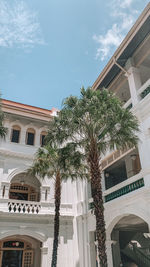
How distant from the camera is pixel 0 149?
17.2 meters

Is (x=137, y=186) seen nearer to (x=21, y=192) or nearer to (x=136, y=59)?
(x=136, y=59)

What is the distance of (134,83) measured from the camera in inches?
564

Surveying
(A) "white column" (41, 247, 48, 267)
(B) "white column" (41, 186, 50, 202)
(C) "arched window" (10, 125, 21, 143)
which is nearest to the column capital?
(A) "white column" (41, 247, 48, 267)

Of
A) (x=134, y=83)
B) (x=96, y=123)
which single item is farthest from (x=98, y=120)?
(x=134, y=83)

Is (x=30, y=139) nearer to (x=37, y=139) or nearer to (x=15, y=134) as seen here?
(x=37, y=139)

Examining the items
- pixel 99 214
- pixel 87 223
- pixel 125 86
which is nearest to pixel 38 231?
pixel 87 223

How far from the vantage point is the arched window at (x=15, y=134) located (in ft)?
61.5

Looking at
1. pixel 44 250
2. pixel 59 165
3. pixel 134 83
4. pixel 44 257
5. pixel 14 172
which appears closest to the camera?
pixel 59 165

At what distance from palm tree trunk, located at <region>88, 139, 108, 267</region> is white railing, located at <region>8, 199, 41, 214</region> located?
7.83 metres

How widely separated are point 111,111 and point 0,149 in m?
9.88

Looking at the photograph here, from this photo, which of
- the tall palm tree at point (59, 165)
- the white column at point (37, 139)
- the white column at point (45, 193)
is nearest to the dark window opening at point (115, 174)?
the tall palm tree at point (59, 165)

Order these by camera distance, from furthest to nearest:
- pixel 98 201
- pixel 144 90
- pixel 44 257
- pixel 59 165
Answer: pixel 44 257, pixel 59 165, pixel 144 90, pixel 98 201

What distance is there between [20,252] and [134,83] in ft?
49.5

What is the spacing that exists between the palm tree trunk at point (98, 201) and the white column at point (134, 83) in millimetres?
4730
